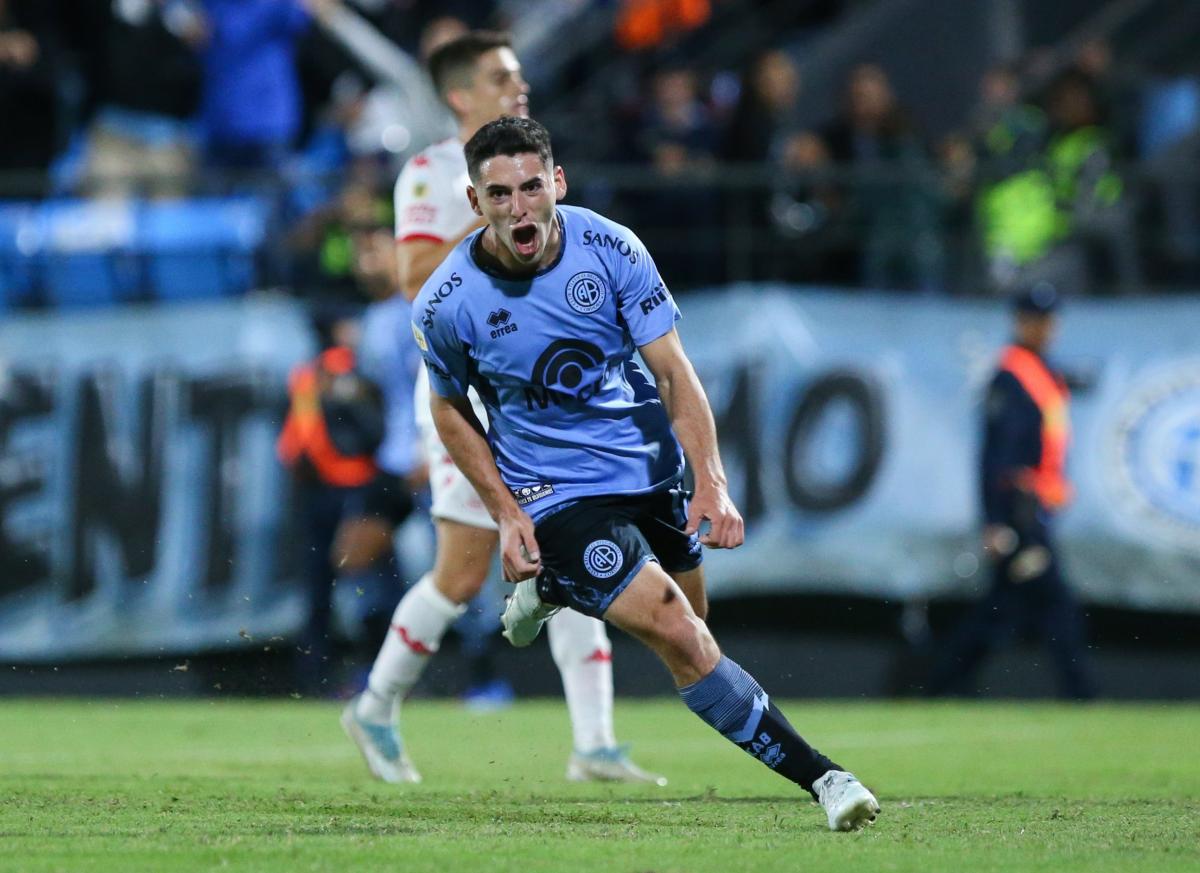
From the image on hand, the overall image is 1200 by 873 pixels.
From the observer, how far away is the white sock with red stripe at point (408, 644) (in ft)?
27.1

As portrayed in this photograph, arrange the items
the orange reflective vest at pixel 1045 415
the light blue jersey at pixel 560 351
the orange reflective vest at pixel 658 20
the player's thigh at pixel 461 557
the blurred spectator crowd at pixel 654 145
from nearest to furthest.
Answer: the light blue jersey at pixel 560 351
the player's thigh at pixel 461 557
the orange reflective vest at pixel 1045 415
the blurred spectator crowd at pixel 654 145
the orange reflective vest at pixel 658 20

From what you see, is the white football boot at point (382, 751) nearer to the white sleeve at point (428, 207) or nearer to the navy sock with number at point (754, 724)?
the white sleeve at point (428, 207)

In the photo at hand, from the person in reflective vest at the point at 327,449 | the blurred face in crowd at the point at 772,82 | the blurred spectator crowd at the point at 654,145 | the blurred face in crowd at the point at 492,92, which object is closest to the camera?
the blurred face in crowd at the point at 492,92

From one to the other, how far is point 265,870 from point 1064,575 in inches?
356

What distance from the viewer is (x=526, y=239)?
639cm

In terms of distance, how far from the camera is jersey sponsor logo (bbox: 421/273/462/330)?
6.51 meters

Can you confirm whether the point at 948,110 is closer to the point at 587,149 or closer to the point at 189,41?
the point at 587,149

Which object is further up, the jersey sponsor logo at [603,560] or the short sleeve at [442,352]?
the short sleeve at [442,352]

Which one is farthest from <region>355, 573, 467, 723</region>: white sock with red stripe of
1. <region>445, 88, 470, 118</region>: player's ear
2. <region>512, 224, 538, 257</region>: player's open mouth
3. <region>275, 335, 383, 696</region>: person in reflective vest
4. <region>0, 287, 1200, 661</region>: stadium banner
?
<region>0, 287, 1200, 661</region>: stadium banner

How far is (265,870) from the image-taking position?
5.07m

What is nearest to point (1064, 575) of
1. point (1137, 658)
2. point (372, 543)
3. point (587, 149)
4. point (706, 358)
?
point (1137, 658)

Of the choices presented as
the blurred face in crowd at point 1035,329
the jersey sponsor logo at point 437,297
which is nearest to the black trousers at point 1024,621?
the blurred face in crowd at point 1035,329

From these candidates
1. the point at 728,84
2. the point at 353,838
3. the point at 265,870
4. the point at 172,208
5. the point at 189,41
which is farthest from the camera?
the point at 728,84

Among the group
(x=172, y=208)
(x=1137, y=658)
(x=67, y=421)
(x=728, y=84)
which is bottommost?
(x=1137, y=658)
